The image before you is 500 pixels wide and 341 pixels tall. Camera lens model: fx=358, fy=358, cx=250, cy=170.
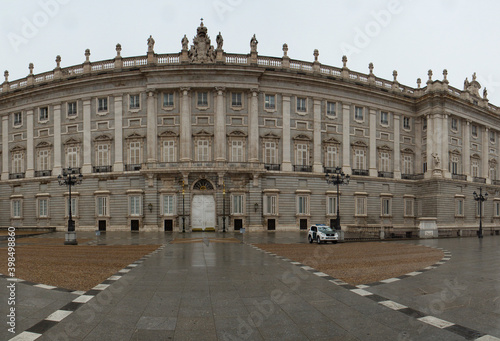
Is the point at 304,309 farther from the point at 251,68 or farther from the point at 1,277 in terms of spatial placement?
the point at 251,68

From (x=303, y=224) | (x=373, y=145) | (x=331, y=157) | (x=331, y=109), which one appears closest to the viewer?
(x=303, y=224)

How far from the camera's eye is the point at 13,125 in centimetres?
4769

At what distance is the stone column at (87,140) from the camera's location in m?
42.9

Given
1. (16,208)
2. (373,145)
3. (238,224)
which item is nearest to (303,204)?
(238,224)

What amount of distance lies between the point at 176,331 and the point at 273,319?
204 cm

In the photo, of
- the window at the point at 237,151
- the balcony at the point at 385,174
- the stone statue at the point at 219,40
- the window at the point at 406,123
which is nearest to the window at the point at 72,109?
the stone statue at the point at 219,40

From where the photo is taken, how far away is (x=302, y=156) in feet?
144

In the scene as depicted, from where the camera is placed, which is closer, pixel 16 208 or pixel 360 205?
pixel 16 208


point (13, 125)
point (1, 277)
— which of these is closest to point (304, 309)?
point (1, 277)

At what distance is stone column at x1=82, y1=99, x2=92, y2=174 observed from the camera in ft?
141

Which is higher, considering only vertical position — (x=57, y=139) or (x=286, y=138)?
(x=57, y=139)

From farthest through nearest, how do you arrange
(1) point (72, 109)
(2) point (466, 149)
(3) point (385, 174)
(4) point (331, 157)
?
1. (2) point (466, 149)
2. (3) point (385, 174)
3. (4) point (331, 157)
4. (1) point (72, 109)

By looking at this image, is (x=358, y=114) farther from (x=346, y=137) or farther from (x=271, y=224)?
(x=271, y=224)

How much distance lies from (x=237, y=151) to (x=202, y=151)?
404 centimetres
